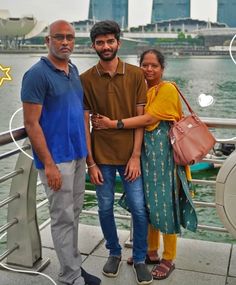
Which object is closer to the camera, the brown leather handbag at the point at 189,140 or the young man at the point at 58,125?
the young man at the point at 58,125

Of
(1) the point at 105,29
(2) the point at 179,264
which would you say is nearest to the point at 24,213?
→ (2) the point at 179,264

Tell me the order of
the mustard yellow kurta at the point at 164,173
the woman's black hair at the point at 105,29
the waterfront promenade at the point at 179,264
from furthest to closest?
the waterfront promenade at the point at 179,264 < the mustard yellow kurta at the point at 164,173 < the woman's black hair at the point at 105,29

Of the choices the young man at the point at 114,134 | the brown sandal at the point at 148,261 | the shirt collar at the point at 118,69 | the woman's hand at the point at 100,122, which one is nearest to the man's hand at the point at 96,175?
the young man at the point at 114,134

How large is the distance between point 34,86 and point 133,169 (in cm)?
68

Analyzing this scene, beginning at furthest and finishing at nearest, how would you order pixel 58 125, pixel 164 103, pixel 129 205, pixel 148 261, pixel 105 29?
pixel 148 261
pixel 129 205
pixel 164 103
pixel 105 29
pixel 58 125

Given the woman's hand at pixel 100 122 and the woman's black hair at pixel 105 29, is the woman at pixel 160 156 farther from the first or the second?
the woman's black hair at pixel 105 29

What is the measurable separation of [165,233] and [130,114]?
68cm

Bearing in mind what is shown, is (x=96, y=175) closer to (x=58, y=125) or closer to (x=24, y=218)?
(x=58, y=125)

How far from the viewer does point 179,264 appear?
8.78 ft

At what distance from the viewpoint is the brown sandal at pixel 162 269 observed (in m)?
2.50

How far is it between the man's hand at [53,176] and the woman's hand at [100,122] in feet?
1.14

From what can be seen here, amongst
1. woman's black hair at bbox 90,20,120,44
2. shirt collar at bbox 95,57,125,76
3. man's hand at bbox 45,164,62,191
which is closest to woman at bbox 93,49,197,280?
shirt collar at bbox 95,57,125,76

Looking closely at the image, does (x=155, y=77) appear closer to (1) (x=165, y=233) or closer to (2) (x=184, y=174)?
(2) (x=184, y=174)

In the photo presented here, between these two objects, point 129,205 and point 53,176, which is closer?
point 53,176
